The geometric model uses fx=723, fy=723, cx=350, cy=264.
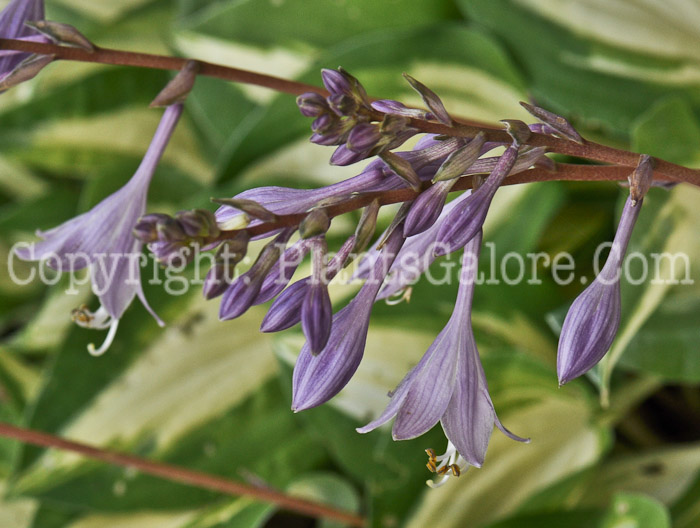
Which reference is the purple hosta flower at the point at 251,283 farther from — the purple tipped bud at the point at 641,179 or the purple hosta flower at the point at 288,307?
the purple tipped bud at the point at 641,179

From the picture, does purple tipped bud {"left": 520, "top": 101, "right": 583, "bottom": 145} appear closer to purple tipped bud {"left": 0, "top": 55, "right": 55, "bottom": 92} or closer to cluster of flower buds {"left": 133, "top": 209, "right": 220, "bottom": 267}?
cluster of flower buds {"left": 133, "top": 209, "right": 220, "bottom": 267}

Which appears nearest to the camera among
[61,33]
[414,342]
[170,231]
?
[170,231]

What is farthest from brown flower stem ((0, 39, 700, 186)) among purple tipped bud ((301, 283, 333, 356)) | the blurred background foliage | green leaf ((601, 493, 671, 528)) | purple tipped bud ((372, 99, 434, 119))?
green leaf ((601, 493, 671, 528))

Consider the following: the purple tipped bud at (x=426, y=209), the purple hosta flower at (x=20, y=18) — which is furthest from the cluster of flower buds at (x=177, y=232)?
the purple hosta flower at (x=20, y=18)

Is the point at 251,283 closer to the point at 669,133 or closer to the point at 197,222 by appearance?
the point at 197,222

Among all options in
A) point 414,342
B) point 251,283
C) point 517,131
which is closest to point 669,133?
point 414,342
